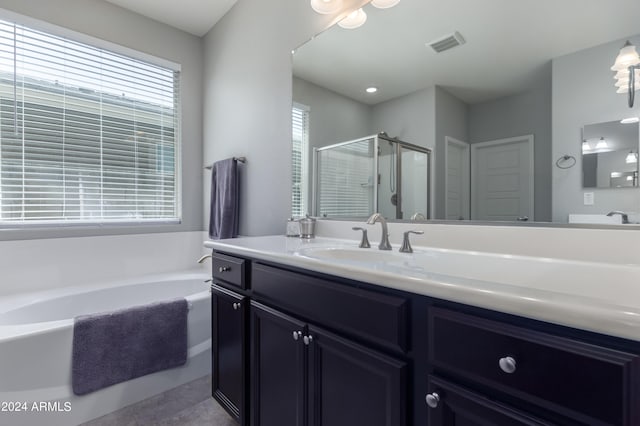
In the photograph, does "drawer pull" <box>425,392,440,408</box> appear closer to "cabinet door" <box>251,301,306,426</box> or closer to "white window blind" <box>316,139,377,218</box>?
"cabinet door" <box>251,301,306,426</box>

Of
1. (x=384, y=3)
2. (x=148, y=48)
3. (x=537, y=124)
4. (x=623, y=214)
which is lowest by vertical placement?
(x=623, y=214)

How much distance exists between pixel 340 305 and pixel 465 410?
1.25ft

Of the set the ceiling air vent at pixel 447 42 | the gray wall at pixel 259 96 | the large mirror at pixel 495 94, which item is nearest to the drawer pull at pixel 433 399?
the large mirror at pixel 495 94

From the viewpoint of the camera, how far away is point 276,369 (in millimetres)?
1155

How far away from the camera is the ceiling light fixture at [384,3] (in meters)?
1.39

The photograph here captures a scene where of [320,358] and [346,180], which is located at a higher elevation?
[346,180]

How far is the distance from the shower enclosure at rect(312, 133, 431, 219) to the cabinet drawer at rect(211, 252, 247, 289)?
61 cm

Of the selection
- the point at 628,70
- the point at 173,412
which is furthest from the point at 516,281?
the point at 173,412

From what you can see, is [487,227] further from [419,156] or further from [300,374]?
[300,374]

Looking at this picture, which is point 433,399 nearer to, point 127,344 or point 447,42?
point 447,42

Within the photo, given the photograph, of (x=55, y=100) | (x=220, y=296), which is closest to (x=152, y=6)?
(x=55, y=100)

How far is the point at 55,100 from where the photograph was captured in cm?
221

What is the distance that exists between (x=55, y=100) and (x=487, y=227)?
2852mm

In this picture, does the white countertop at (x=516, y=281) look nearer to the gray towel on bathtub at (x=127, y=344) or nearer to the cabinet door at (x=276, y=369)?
the cabinet door at (x=276, y=369)
